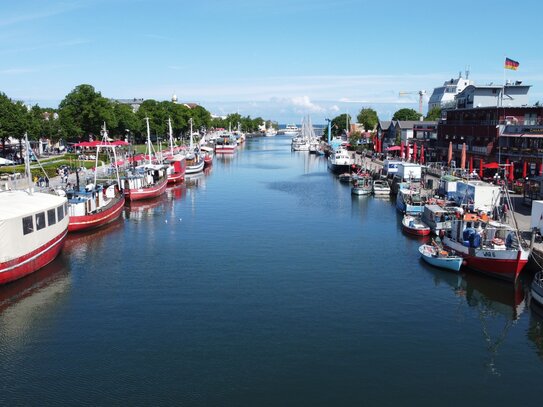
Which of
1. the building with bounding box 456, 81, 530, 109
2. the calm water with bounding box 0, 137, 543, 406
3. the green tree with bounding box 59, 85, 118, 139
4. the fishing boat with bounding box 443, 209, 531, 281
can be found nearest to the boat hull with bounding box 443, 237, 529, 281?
the fishing boat with bounding box 443, 209, 531, 281

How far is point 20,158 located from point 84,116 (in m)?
27.7

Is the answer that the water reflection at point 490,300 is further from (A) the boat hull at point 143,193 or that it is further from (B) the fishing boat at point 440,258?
(A) the boat hull at point 143,193

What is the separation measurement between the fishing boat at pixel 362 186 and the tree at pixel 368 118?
10928 centimetres

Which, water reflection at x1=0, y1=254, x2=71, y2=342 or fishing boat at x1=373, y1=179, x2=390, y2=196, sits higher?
fishing boat at x1=373, y1=179, x2=390, y2=196

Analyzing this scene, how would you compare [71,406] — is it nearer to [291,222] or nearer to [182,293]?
[182,293]

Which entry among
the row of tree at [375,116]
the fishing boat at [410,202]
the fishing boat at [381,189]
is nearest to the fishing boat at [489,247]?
the fishing boat at [410,202]

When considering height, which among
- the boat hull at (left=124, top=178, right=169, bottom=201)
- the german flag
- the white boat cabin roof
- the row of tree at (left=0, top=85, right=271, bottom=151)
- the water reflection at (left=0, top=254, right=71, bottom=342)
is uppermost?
the german flag

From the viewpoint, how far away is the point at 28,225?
36.3 meters

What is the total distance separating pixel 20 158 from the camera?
298 feet

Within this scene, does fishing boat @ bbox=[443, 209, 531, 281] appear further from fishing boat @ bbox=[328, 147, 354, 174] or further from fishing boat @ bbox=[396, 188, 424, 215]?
fishing boat @ bbox=[328, 147, 354, 174]

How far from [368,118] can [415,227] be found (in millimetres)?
144240

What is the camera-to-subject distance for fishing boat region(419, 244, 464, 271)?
38.4 meters

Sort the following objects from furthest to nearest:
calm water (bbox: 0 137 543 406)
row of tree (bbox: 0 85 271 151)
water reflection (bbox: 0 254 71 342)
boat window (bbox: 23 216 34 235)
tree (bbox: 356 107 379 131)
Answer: tree (bbox: 356 107 379 131), row of tree (bbox: 0 85 271 151), boat window (bbox: 23 216 34 235), water reflection (bbox: 0 254 71 342), calm water (bbox: 0 137 543 406)

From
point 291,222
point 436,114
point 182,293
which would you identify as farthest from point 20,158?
point 436,114
